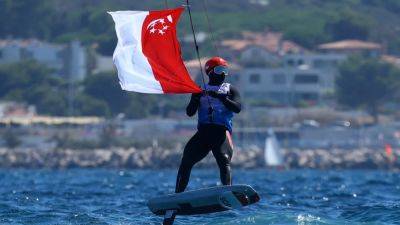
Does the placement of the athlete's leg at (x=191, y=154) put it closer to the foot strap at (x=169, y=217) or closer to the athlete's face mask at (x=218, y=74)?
the foot strap at (x=169, y=217)

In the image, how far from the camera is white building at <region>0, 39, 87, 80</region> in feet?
350

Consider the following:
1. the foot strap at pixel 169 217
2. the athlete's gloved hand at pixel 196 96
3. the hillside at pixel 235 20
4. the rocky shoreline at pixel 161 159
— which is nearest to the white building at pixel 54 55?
the hillside at pixel 235 20

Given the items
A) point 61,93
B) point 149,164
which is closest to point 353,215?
point 149,164

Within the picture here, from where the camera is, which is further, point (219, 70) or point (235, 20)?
point (235, 20)

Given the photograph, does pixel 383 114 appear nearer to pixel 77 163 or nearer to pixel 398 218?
pixel 77 163

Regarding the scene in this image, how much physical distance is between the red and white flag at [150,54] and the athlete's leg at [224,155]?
1.91 ft

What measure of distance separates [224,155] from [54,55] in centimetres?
9496

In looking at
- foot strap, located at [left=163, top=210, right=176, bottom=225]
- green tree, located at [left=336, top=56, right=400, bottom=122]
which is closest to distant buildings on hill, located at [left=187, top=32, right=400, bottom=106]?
green tree, located at [left=336, top=56, right=400, bottom=122]

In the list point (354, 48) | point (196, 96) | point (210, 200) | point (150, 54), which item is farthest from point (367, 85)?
point (210, 200)

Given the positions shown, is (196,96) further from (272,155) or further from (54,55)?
(54,55)

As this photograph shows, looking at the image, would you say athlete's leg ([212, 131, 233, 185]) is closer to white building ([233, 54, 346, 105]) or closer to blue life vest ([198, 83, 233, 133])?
blue life vest ([198, 83, 233, 133])

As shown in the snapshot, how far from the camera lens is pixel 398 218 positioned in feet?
51.5

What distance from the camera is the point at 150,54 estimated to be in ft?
48.2

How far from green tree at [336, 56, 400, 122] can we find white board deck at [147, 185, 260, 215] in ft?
259
